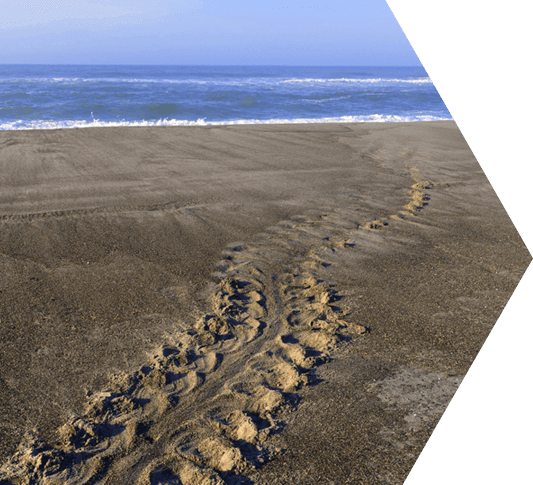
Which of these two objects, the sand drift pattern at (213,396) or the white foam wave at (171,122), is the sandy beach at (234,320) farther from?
the white foam wave at (171,122)

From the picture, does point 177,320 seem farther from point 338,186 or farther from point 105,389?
point 338,186

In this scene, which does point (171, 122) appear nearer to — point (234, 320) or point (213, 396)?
point (234, 320)

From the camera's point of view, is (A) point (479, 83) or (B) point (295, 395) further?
(B) point (295, 395)

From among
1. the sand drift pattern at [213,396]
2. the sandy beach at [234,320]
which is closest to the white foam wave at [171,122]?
the sandy beach at [234,320]

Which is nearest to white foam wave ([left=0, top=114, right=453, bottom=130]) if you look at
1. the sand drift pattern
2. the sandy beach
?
the sandy beach

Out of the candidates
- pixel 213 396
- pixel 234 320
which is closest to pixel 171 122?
pixel 234 320

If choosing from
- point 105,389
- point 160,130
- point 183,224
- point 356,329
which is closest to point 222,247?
point 183,224

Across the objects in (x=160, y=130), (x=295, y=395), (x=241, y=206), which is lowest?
(x=295, y=395)
